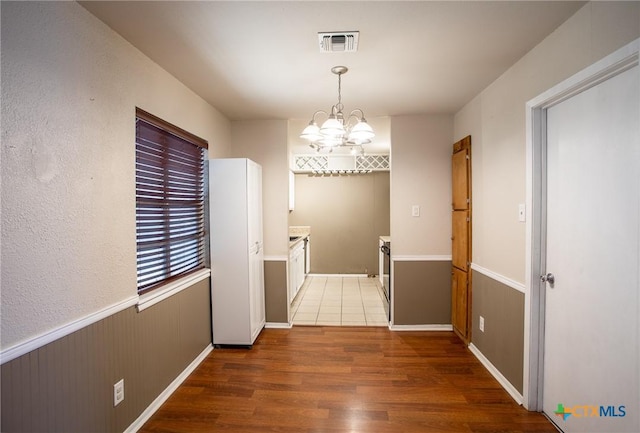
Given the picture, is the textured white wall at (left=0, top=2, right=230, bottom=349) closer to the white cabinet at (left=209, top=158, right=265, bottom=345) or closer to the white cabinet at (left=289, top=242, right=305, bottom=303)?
the white cabinet at (left=209, top=158, right=265, bottom=345)

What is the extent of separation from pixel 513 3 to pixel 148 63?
2.26 meters

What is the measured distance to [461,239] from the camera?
323 cm

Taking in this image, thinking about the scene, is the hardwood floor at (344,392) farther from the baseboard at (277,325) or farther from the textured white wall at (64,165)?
the textured white wall at (64,165)

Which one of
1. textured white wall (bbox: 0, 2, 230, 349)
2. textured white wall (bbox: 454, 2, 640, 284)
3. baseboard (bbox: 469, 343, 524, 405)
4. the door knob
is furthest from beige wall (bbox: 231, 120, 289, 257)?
the door knob

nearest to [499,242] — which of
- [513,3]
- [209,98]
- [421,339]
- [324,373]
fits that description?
[421,339]

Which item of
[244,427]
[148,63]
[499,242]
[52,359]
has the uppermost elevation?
[148,63]

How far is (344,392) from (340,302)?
2.27 metres

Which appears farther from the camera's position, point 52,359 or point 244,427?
point 244,427

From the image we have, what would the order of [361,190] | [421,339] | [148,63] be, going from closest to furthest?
1. [148,63]
2. [421,339]
3. [361,190]

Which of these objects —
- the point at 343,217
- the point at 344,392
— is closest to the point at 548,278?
the point at 344,392

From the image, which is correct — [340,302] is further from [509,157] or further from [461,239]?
[509,157]

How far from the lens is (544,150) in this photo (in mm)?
2039

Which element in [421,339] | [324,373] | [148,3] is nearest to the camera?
[148,3]

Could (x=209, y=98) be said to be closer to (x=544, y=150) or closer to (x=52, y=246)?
(x=52, y=246)
